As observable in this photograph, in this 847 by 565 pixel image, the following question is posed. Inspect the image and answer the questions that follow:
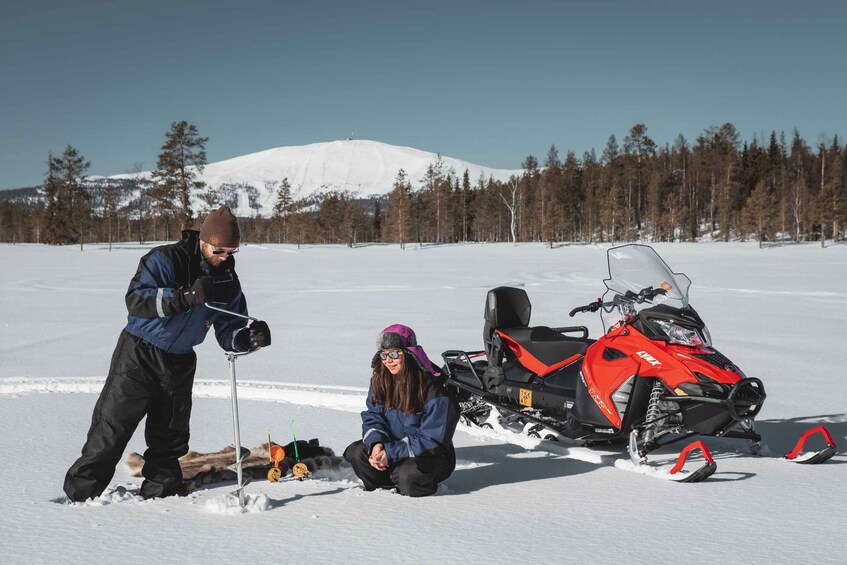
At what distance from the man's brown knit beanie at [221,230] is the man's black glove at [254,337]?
17.9 inches

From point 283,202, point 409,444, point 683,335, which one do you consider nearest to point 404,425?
point 409,444

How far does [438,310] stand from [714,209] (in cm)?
6525

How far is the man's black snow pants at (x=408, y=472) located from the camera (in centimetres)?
344

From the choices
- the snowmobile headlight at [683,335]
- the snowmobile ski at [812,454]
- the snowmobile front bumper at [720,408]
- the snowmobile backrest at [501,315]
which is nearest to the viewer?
the snowmobile front bumper at [720,408]

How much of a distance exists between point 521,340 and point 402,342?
71.1 inches

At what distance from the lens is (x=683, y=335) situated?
3785 mm

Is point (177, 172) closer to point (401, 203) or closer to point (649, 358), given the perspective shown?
point (401, 203)

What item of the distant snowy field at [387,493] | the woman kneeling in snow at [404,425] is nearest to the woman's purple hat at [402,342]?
the woman kneeling in snow at [404,425]

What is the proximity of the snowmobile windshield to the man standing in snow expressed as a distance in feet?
7.69

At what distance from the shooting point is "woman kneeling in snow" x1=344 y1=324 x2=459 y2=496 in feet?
11.4

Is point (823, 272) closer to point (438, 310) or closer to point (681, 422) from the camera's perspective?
point (438, 310)

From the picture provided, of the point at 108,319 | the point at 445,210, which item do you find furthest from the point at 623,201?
the point at 108,319

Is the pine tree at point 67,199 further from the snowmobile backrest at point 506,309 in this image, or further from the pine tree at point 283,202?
the snowmobile backrest at point 506,309

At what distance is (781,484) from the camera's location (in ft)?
11.9
